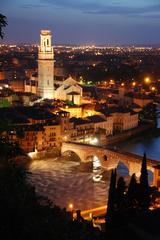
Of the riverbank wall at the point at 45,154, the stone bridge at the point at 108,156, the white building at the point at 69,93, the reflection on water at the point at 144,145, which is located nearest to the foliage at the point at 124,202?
the stone bridge at the point at 108,156

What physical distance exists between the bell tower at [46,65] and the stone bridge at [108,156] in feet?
19.3

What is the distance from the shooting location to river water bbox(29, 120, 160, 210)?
8281mm

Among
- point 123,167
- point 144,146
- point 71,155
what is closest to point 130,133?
point 144,146

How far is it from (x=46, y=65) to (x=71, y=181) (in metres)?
8.70

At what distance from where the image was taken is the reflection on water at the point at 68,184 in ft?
27.1

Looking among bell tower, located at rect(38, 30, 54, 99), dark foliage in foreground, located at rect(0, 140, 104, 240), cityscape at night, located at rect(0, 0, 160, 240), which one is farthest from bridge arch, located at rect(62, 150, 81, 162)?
dark foliage in foreground, located at rect(0, 140, 104, 240)

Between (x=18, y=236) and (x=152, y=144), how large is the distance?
466 inches

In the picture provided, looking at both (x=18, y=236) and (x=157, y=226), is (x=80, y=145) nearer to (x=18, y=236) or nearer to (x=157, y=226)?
(x=157, y=226)

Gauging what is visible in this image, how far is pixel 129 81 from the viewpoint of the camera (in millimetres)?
31109

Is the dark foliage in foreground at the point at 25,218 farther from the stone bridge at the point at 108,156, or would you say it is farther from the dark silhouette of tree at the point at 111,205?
the stone bridge at the point at 108,156

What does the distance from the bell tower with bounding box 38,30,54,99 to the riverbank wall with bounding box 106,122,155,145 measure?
12.0ft

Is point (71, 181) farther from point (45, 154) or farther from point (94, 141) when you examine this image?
point (94, 141)

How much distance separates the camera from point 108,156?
1073cm

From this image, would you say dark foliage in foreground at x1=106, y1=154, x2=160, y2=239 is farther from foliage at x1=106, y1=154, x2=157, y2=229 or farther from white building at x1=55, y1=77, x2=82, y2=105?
white building at x1=55, y1=77, x2=82, y2=105
